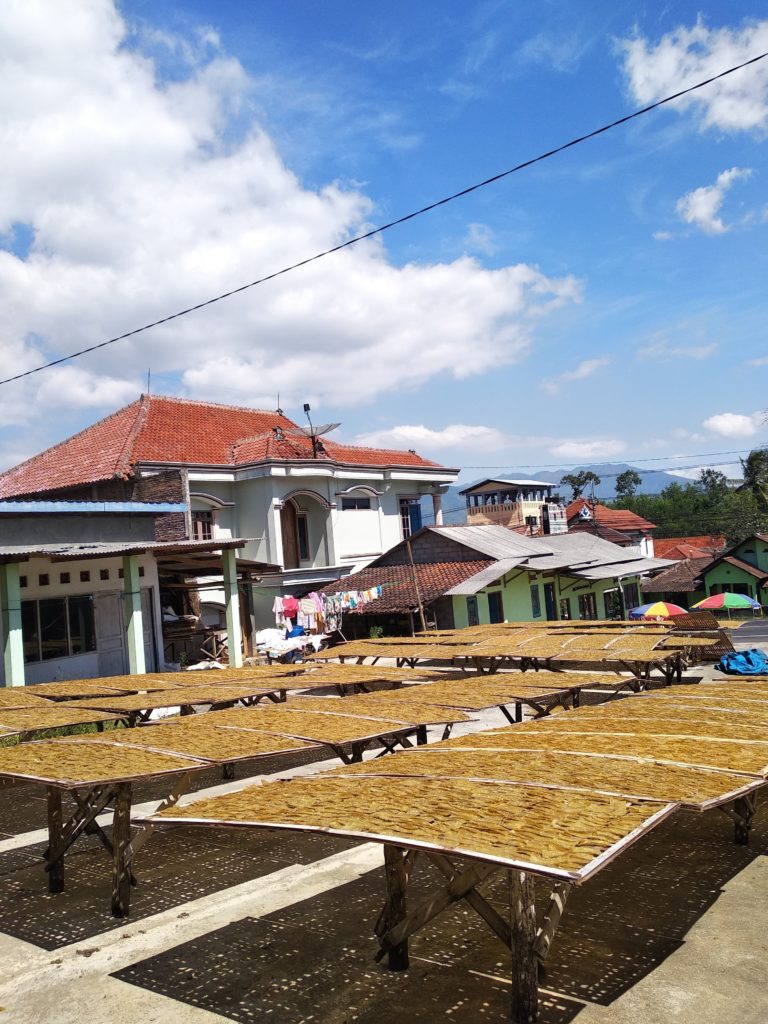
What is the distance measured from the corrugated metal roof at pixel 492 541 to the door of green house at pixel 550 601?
1.47 m

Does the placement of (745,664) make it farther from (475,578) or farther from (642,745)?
(642,745)

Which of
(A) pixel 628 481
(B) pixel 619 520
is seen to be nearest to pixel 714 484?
(A) pixel 628 481

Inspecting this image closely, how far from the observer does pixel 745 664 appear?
1819 cm

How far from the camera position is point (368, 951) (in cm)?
569

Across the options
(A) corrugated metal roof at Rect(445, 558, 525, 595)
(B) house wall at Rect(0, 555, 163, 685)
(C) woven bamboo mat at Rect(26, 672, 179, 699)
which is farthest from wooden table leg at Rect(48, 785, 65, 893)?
(A) corrugated metal roof at Rect(445, 558, 525, 595)

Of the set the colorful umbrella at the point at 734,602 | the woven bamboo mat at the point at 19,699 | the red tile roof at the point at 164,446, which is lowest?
the colorful umbrella at the point at 734,602

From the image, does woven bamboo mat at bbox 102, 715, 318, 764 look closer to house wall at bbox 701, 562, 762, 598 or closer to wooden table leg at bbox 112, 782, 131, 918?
wooden table leg at bbox 112, 782, 131, 918

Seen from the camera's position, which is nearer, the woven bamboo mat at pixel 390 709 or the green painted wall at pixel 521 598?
the woven bamboo mat at pixel 390 709

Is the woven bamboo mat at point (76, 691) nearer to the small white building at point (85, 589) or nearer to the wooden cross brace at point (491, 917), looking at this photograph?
the small white building at point (85, 589)

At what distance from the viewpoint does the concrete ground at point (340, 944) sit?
491 cm

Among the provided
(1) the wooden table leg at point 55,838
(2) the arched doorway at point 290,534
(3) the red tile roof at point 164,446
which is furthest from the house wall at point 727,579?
(1) the wooden table leg at point 55,838

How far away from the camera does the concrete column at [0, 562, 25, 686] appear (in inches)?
604

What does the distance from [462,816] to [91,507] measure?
15347mm

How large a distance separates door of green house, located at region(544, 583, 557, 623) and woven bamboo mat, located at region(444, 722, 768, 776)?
23903mm
